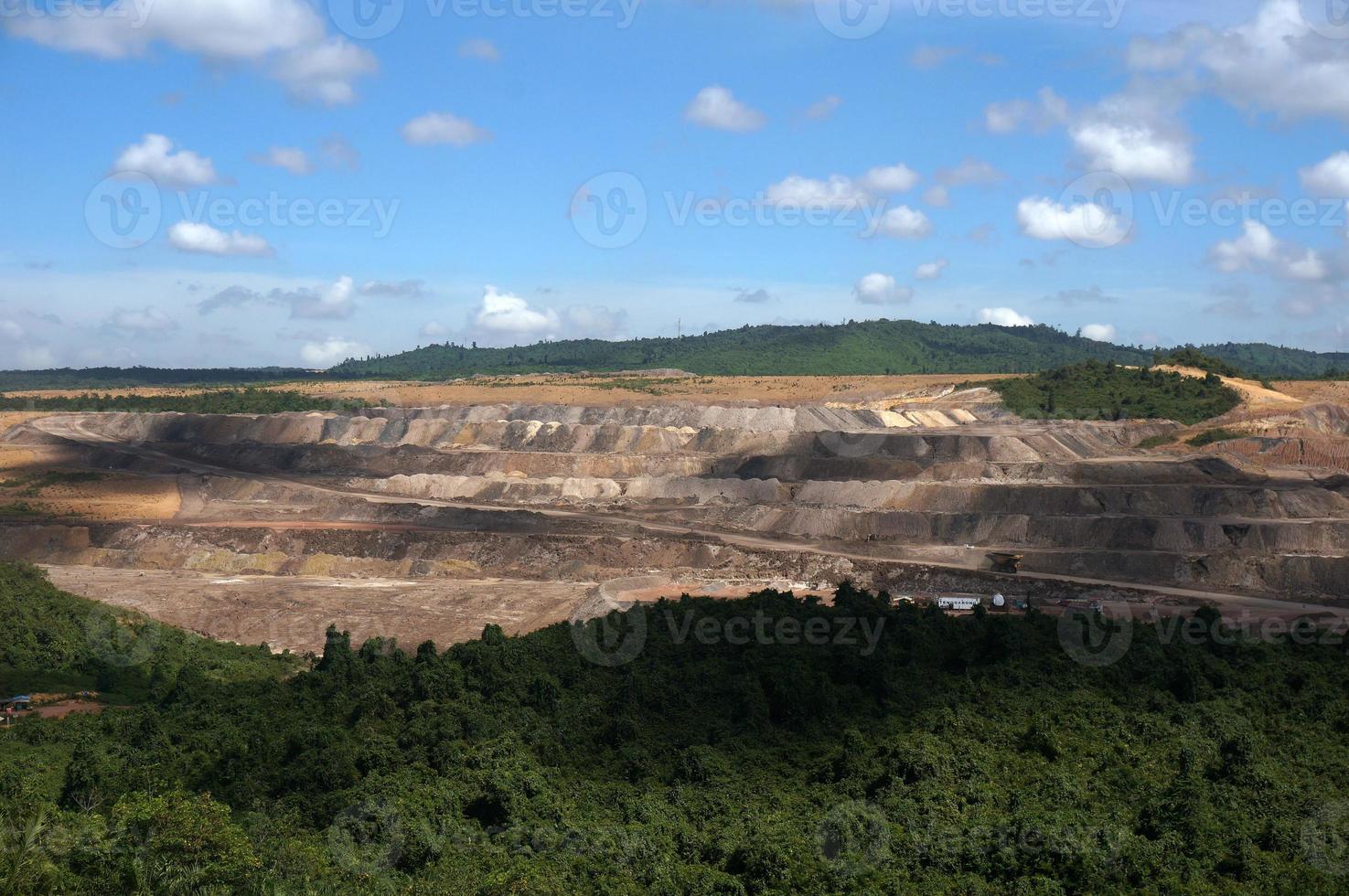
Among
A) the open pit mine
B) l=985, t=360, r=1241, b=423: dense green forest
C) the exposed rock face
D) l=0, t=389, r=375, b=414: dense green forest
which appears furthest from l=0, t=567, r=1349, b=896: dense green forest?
l=0, t=389, r=375, b=414: dense green forest

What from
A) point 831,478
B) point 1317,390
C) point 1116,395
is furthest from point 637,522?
point 1317,390

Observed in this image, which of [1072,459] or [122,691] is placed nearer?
[122,691]

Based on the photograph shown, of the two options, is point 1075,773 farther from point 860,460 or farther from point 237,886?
point 860,460

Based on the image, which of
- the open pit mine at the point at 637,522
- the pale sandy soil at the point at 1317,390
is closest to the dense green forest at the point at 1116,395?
the open pit mine at the point at 637,522

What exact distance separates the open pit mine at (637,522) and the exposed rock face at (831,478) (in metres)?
0.21

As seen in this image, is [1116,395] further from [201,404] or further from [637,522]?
[201,404]

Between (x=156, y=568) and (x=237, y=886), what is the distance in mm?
51965

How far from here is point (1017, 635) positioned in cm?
3191

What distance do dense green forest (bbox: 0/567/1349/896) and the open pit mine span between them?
19974 millimetres

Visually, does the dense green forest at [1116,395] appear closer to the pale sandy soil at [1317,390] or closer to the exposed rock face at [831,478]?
the exposed rock face at [831,478]

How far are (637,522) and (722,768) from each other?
50.4m

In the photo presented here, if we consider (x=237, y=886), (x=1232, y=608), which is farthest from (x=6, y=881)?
(x=1232, y=608)

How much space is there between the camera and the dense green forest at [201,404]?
137 meters

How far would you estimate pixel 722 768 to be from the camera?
84.3 ft
